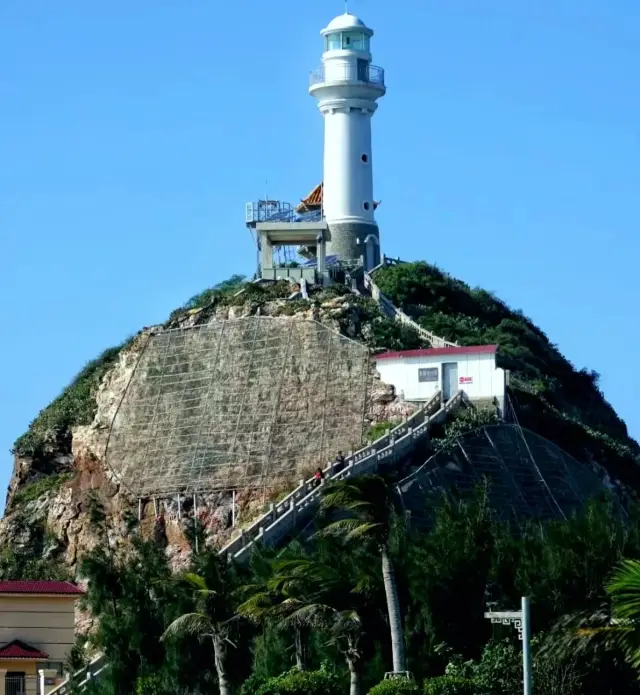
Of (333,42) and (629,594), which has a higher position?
(333,42)

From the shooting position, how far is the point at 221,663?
5456 centimetres

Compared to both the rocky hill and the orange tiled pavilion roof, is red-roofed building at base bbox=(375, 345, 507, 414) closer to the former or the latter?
the rocky hill

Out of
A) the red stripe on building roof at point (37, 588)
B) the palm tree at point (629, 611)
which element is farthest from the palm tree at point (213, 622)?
the palm tree at point (629, 611)

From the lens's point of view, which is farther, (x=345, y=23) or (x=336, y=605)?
(x=345, y=23)

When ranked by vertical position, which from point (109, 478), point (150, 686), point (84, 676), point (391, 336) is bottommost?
point (150, 686)

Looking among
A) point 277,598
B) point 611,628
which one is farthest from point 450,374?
point 611,628

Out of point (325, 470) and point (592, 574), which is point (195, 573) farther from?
point (325, 470)

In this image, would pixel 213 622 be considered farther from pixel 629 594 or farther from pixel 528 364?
pixel 528 364

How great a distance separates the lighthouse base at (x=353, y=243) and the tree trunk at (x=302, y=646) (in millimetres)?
39534

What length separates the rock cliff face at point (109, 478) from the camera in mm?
79125

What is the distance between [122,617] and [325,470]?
15371 millimetres

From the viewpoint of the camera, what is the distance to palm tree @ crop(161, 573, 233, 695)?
5472cm

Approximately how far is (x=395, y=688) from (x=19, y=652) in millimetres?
15032

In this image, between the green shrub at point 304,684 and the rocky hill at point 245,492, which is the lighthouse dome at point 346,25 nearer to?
the rocky hill at point 245,492
